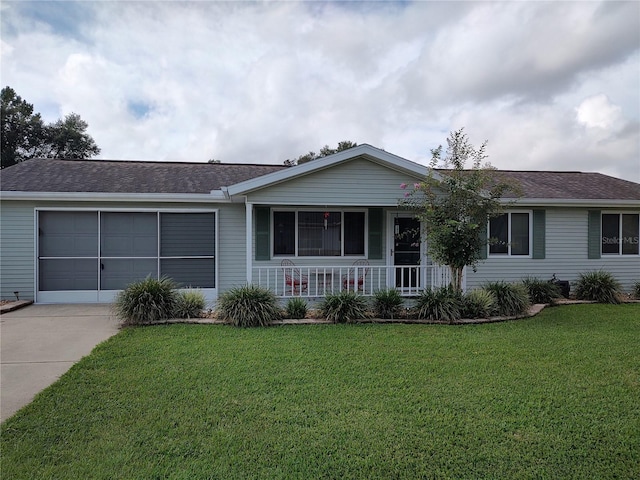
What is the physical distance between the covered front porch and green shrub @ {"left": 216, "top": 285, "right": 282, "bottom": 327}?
1.28m

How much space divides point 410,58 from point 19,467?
1271cm

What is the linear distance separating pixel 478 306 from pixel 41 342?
7303mm

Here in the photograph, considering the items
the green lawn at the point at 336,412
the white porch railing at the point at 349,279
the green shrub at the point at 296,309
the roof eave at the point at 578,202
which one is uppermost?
the roof eave at the point at 578,202

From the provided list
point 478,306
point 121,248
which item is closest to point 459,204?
point 478,306

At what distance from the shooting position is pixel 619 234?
33.1 feet

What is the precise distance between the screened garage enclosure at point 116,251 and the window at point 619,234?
1057 centimetres

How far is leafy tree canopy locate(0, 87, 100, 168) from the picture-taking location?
25.7 m

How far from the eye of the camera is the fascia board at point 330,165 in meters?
7.54

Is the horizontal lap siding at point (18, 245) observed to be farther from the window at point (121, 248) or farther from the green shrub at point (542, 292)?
the green shrub at point (542, 292)

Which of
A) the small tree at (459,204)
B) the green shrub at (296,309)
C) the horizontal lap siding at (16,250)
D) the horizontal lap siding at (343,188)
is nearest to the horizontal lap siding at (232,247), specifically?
the horizontal lap siding at (343,188)

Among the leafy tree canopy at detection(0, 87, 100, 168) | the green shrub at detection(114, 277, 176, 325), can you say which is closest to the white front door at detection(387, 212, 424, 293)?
the green shrub at detection(114, 277, 176, 325)

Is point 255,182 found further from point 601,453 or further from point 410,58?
point 410,58

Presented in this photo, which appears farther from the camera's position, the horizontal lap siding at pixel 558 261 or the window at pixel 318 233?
the horizontal lap siding at pixel 558 261

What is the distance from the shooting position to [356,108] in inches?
606
